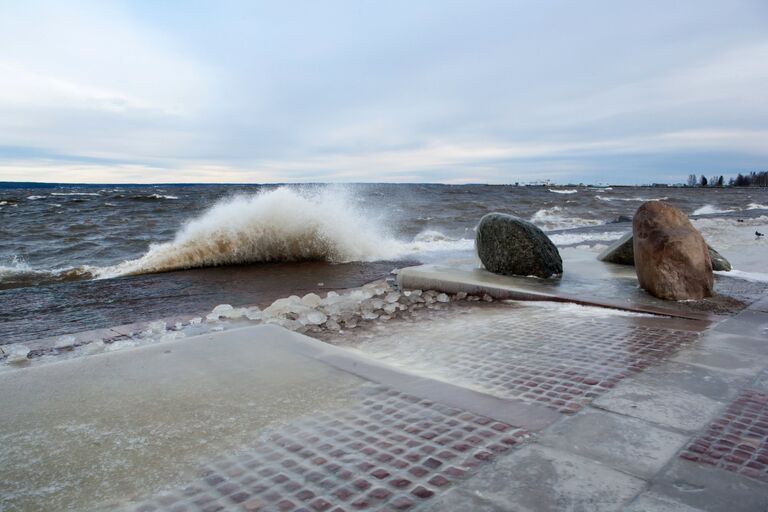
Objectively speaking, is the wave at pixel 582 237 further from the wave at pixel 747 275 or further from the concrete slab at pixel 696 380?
the concrete slab at pixel 696 380

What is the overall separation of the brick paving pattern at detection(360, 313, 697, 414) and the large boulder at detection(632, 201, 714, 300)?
113cm

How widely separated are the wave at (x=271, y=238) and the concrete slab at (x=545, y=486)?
9.66 meters

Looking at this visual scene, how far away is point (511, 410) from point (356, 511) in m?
1.12

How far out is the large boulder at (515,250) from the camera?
22.0 ft

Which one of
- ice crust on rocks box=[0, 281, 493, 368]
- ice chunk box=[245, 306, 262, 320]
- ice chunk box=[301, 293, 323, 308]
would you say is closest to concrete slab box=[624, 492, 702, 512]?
ice crust on rocks box=[0, 281, 493, 368]

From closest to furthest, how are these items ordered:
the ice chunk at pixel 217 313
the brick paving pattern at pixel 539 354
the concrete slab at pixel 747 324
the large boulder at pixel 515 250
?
the brick paving pattern at pixel 539 354 < the concrete slab at pixel 747 324 < the ice chunk at pixel 217 313 < the large boulder at pixel 515 250

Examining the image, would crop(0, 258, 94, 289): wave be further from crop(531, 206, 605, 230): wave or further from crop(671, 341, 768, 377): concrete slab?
crop(531, 206, 605, 230): wave

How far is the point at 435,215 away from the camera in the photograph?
26.2 metres


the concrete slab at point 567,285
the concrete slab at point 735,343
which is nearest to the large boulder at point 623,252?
the concrete slab at point 567,285

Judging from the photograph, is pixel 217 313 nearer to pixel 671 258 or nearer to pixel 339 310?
pixel 339 310

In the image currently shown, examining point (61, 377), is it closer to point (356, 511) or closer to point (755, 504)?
point (356, 511)

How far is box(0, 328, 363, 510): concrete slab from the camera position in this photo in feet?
6.62

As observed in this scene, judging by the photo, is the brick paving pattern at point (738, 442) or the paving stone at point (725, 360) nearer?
the brick paving pattern at point (738, 442)

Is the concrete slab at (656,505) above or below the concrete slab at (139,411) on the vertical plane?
below
